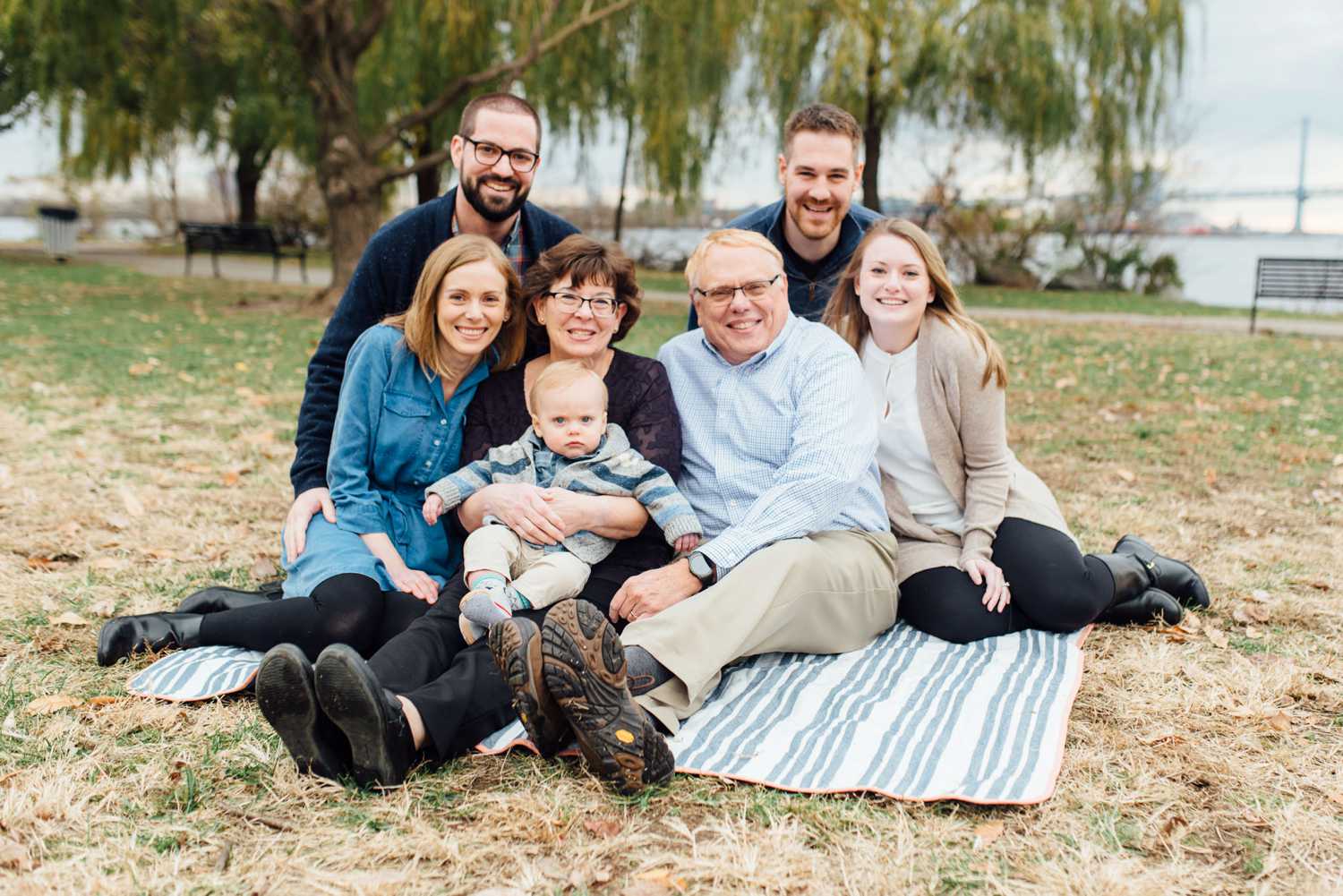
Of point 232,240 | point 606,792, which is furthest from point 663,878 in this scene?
point 232,240

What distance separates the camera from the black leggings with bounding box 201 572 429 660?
9.80 ft

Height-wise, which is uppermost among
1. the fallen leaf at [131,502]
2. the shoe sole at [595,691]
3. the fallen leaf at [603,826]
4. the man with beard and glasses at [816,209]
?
the man with beard and glasses at [816,209]

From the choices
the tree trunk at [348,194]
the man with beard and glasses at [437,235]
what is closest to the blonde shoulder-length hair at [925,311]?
the man with beard and glasses at [437,235]

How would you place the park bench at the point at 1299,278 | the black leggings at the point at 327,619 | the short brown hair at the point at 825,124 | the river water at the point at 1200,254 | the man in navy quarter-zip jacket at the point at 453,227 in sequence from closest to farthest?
1. the black leggings at the point at 327,619
2. the man in navy quarter-zip jacket at the point at 453,227
3. the short brown hair at the point at 825,124
4. the park bench at the point at 1299,278
5. the river water at the point at 1200,254

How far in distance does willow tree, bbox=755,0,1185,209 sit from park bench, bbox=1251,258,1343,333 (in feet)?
10.1

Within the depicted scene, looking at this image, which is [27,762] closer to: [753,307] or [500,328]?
[500,328]

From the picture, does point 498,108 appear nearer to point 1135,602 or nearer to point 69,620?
point 69,620

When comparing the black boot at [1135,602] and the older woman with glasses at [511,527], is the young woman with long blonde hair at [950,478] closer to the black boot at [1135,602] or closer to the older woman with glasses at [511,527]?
the black boot at [1135,602]

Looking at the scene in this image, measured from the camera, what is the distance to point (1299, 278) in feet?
44.8

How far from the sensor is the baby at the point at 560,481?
2920 mm

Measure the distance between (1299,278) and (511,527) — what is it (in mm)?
13691

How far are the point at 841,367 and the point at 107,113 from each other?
599 inches

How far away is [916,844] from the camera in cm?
223

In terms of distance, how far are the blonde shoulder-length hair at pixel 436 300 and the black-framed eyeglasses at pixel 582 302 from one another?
190 mm
